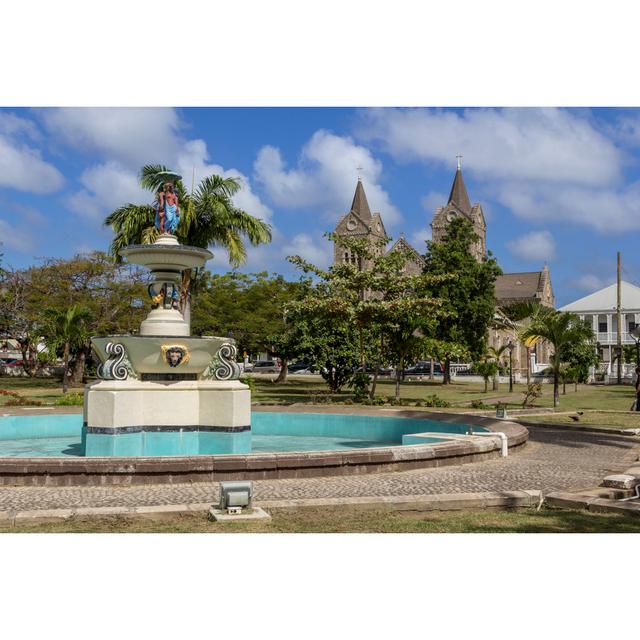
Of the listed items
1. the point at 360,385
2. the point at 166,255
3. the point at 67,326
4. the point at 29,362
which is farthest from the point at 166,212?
the point at 29,362

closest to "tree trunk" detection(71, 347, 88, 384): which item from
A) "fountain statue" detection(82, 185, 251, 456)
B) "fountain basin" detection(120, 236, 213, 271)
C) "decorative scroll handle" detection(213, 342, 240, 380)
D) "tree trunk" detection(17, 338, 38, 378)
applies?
"tree trunk" detection(17, 338, 38, 378)

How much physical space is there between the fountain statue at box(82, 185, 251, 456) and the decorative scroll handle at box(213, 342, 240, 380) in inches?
0.7

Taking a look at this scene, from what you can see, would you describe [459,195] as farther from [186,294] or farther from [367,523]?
[367,523]

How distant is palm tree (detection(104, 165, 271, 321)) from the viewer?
2545cm

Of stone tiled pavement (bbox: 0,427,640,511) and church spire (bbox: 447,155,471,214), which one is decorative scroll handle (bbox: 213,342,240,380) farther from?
church spire (bbox: 447,155,471,214)

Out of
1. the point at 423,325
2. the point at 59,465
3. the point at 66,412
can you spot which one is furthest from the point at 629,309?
the point at 59,465

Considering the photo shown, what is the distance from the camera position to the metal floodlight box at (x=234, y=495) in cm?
700

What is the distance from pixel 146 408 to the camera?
1184 centimetres

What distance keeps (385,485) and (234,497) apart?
2.37 metres

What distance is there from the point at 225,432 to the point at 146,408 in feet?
4.34

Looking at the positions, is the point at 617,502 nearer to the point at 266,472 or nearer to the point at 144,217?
the point at 266,472

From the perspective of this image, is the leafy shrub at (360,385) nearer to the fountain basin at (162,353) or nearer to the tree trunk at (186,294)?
the tree trunk at (186,294)

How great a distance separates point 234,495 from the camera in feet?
23.0

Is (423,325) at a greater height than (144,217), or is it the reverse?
(144,217)
